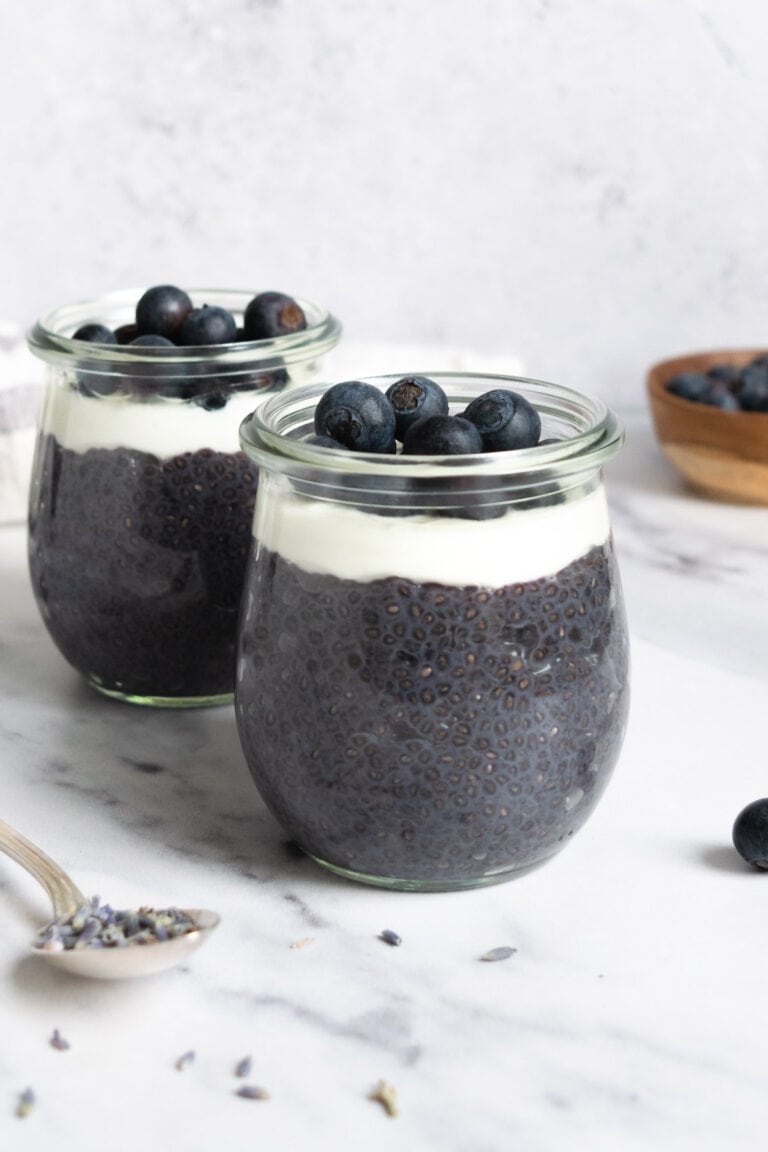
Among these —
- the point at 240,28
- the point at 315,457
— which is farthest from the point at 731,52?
the point at 315,457

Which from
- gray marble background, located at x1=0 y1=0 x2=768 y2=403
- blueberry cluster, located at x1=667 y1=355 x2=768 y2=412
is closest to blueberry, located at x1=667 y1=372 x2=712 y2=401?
blueberry cluster, located at x1=667 y1=355 x2=768 y2=412

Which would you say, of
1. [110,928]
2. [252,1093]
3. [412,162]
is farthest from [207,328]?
[412,162]

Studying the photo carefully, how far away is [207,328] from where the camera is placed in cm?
101

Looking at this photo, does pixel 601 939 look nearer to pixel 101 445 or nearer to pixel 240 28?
pixel 101 445

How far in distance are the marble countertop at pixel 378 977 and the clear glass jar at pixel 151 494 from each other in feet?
0.23

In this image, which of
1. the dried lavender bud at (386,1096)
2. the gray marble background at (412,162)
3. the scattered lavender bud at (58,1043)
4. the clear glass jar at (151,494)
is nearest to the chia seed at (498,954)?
the dried lavender bud at (386,1096)

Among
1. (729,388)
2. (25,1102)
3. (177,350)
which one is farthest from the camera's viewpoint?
(729,388)

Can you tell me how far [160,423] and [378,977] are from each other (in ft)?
1.40

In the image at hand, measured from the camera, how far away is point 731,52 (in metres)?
1.80

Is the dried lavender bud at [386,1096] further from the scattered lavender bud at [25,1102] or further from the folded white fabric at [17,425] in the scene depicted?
the folded white fabric at [17,425]

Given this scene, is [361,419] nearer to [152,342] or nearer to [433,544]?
[433,544]

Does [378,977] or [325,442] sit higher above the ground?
[325,442]

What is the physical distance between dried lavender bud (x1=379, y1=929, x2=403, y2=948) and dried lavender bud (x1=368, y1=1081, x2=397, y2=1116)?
120mm

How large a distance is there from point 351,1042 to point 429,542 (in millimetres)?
259
